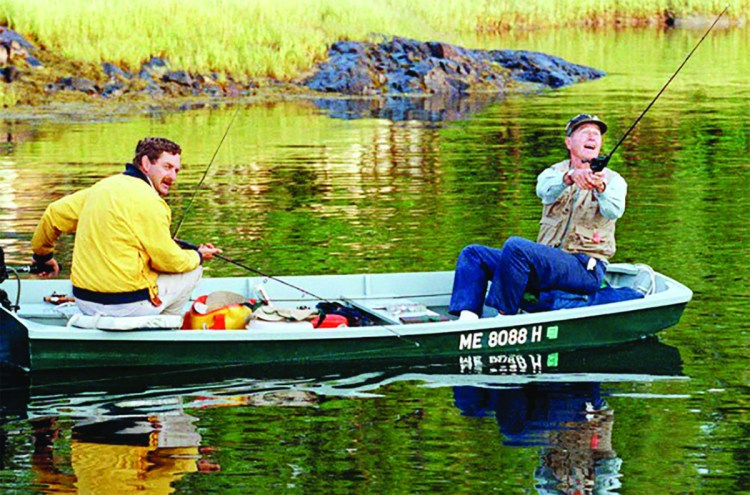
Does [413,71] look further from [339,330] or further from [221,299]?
[339,330]

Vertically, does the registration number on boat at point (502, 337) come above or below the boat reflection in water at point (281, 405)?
above

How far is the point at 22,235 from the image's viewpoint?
49.5 feet

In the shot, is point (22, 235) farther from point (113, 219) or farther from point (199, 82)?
point (199, 82)

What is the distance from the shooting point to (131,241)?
9570 millimetres

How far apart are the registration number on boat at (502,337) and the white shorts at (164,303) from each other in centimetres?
166

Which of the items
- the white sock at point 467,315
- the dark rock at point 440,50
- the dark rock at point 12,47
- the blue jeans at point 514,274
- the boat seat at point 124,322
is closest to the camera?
the boat seat at point 124,322

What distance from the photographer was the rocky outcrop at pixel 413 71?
30062 mm

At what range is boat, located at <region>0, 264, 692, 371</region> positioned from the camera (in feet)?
31.9

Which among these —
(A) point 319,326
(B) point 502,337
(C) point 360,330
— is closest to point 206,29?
(A) point 319,326

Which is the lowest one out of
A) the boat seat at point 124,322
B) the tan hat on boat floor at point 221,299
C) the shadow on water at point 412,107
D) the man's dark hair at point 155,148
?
the shadow on water at point 412,107

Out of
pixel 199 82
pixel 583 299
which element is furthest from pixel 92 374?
pixel 199 82

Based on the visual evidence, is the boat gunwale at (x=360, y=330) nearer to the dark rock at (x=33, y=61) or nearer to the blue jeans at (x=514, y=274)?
the blue jeans at (x=514, y=274)

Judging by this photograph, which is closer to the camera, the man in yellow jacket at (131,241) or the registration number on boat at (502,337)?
the man in yellow jacket at (131,241)

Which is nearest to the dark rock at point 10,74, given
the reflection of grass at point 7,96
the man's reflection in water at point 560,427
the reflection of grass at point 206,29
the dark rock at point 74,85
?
the reflection of grass at point 7,96
